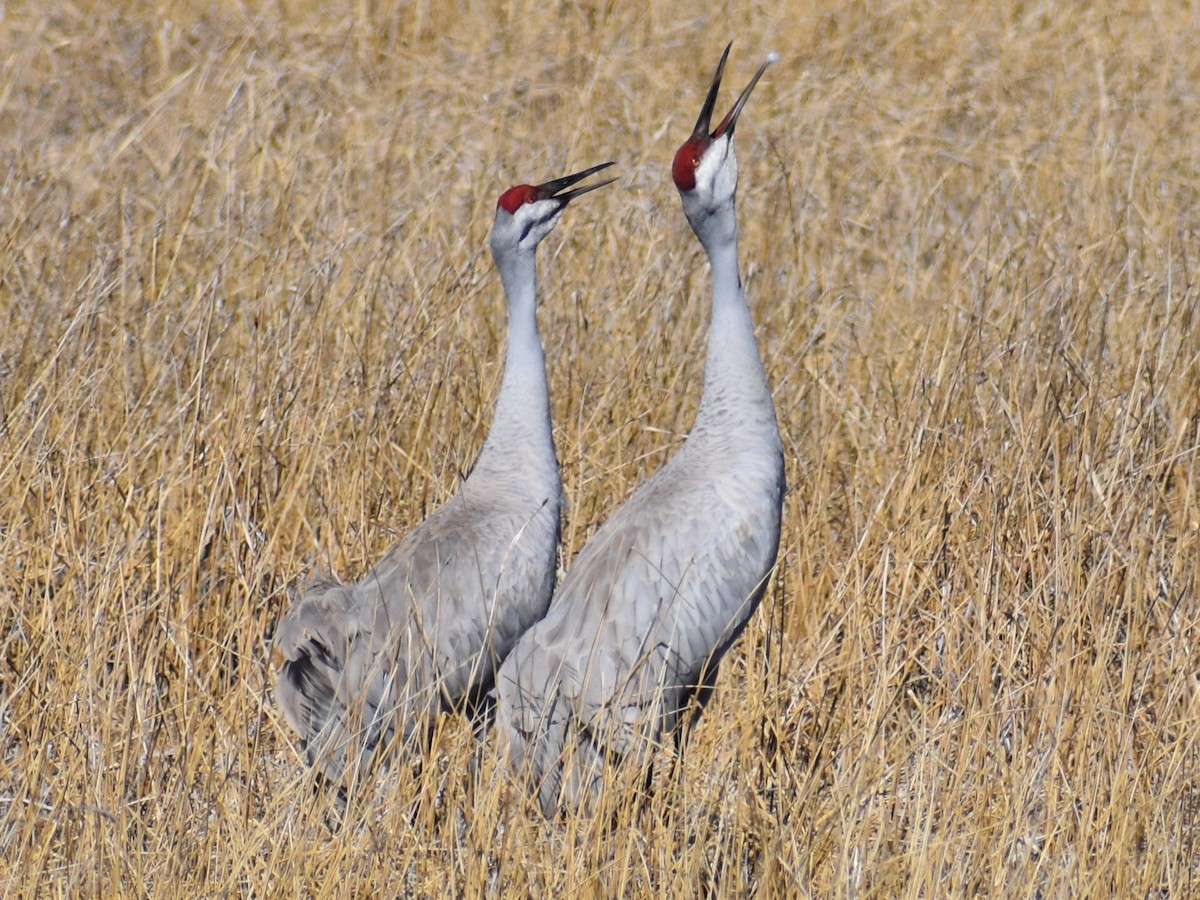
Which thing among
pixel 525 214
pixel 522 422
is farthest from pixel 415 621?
pixel 525 214

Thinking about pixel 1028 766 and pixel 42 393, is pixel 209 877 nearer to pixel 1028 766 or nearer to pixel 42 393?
pixel 1028 766

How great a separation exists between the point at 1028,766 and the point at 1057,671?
0.22m

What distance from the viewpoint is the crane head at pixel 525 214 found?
A: 366cm

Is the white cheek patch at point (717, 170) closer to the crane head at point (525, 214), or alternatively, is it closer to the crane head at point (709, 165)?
the crane head at point (709, 165)

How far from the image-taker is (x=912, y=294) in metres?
5.01

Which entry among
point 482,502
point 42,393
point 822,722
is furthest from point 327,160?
point 822,722

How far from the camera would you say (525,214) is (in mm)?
3672

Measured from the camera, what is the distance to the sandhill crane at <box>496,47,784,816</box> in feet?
10.3

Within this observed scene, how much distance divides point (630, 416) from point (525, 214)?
915mm

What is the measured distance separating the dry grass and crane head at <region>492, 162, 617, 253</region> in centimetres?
67

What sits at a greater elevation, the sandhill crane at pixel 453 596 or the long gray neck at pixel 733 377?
the long gray neck at pixel 733 377

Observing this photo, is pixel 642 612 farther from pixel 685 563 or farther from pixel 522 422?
pixel 522 422

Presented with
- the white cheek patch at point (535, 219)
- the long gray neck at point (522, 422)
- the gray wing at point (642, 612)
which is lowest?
the gray wing at point (642, 612)

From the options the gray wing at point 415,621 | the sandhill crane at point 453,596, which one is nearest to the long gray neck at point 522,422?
the sandhill crane at point 453,596
